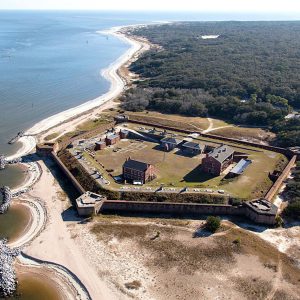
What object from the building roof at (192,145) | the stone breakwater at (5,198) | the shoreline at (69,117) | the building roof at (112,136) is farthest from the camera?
the shoreline at (69,117)

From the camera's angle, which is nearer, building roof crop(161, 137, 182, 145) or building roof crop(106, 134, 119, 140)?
building roof crop(161, 137, 182, 145)

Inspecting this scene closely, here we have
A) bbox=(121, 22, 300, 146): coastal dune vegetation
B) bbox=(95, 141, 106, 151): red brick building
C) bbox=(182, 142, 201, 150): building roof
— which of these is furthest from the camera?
bbox=(121, 22, 300, 146): coastal dune vegetation

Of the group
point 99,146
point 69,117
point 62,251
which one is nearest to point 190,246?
point 62,251

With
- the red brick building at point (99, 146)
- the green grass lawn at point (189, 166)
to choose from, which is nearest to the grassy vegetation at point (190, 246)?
the green grass lawn at point (189, 166)

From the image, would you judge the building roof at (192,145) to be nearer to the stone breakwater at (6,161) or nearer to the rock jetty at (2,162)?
the stone breakwater at (6,161)

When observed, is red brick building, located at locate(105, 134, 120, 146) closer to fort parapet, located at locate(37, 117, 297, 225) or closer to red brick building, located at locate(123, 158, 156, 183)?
red brick building, located at locate(123, 158, 156, 183)

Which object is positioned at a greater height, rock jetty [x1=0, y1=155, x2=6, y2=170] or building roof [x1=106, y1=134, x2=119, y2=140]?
building roof [x1=106, y1=134, x2=119, y2=140]

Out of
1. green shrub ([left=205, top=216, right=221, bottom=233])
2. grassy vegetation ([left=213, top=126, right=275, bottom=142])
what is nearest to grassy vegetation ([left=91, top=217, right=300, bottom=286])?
green shrub ([left=205, top=216, right=221, bottom=233])
